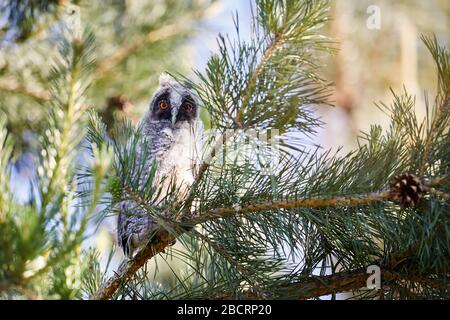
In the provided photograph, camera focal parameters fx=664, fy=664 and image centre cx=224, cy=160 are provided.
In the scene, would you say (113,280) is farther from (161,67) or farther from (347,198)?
(161,67)

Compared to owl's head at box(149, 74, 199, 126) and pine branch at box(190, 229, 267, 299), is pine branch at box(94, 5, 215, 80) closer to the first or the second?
owl's head at box(149, 74, 199, 126)

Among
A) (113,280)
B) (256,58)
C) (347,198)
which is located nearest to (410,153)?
(347,198)

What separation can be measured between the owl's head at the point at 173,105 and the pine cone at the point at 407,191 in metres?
0.65

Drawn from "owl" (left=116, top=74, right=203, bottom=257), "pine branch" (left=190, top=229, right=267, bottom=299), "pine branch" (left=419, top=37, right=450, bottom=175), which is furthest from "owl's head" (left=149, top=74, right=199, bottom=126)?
"pine branch" (left=419, top=37, right=450, bottom=175)

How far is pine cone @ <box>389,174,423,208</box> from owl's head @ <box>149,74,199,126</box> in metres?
0.65

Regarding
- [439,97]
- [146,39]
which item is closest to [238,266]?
[439,97]

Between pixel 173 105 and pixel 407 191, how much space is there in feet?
2.52

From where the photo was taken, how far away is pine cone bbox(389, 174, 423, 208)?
3.04 feet

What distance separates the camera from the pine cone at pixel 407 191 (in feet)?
3.04

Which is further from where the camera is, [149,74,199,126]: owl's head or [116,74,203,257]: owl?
[149,74,199,126]: owl's head

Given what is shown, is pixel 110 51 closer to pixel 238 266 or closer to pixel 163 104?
pixel 163 104

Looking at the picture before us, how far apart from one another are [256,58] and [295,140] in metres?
0.15

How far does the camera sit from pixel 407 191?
93cm

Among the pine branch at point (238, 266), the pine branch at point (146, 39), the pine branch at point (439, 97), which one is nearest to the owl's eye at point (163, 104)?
the pine branch at point (146, 39)
